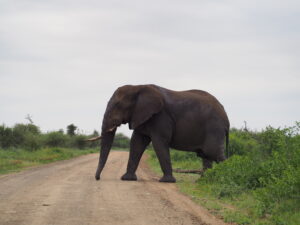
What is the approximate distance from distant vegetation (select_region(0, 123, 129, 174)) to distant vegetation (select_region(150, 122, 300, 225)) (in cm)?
1110

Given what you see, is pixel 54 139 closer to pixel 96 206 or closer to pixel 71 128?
pixel 71 128

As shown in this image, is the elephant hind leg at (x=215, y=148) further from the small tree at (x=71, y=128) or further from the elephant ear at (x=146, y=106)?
the small tree at (x=71, y=128)

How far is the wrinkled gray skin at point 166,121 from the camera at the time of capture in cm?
1564

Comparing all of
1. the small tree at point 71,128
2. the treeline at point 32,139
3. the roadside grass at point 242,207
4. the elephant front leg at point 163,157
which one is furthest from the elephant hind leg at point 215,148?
the small tree at point 71,128

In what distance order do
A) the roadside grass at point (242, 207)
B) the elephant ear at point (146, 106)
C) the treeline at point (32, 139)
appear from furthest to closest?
1. the treeline at point (32, 139)
2. the elephant ear at point (146, 106)
3. the roadside grass at point (242, 207)

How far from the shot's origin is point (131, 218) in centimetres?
822

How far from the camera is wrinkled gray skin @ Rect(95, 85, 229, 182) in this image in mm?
15641

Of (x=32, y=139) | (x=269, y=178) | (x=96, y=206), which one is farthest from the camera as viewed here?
(x=32, y=139)

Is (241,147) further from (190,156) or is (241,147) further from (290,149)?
(290,149)

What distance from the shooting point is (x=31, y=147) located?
39500 mm

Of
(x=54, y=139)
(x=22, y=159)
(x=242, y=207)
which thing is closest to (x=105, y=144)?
(x=242, y=207)

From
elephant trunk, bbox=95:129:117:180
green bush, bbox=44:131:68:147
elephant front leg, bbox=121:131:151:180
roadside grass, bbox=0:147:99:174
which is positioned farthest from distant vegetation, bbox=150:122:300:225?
green bush, bbox=44:131:68:147

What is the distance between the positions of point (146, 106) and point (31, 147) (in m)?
25.6

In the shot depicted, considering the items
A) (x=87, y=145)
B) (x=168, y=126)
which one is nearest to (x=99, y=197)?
(x=168, y=126)
